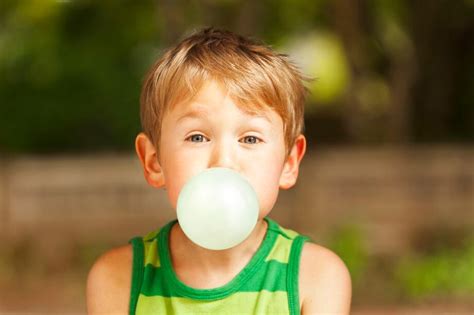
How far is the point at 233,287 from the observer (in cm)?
178

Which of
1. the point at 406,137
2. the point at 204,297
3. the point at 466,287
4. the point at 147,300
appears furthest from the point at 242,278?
the point at 406,137

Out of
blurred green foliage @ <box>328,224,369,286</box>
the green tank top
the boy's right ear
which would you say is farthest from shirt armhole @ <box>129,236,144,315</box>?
blurred green foliage @ <box>328,224,369,286</box>

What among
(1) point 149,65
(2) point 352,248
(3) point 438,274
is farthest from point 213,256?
(1) point 149,65

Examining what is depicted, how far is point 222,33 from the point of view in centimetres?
188

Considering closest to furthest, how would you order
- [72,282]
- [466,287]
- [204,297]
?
[204,297] → [466,287] → [72,282]

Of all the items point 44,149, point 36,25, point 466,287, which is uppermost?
point 36,25

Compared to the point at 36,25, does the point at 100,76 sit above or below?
below

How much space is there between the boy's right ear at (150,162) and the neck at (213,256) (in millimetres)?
137

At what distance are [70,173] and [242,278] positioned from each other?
5.40m

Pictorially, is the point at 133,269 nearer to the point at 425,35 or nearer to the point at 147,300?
the point at 147,300

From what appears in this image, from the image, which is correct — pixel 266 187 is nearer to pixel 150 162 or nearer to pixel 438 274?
pixel 150 162

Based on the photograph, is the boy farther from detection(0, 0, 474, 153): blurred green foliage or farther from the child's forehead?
detection(0, 0, 474, 153): blurred green foliage

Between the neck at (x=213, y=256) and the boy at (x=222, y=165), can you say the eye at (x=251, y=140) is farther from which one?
the neck at (x=213, y=256)

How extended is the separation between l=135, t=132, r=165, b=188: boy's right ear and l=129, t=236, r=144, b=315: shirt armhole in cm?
14
